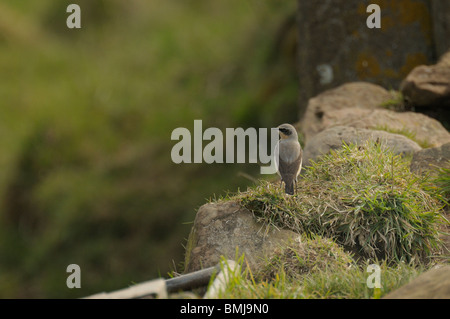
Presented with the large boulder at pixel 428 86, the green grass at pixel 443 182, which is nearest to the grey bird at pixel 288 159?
the green grass at pixel 443 182

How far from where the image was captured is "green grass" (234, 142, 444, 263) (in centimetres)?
470

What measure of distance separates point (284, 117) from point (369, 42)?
202cm

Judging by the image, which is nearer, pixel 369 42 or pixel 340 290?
pixel 340 290

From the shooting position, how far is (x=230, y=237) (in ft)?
15.3

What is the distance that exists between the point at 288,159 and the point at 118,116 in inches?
361

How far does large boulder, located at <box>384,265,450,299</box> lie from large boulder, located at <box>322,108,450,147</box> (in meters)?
3.35

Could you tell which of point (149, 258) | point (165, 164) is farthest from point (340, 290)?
point (165, 164)

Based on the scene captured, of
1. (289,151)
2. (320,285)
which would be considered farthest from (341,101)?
(320,285)

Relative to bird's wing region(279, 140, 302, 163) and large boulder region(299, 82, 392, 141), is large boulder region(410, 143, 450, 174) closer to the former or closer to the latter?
bird's wing region(279, 140, 302, 163)

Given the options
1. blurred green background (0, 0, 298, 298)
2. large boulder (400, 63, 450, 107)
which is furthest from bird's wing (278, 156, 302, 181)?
blurred green background (0, 0, 298, 298)

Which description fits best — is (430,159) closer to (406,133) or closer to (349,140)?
(349,140)

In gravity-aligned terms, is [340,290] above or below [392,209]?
below

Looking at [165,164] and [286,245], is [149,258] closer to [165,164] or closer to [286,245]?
[165,164]
